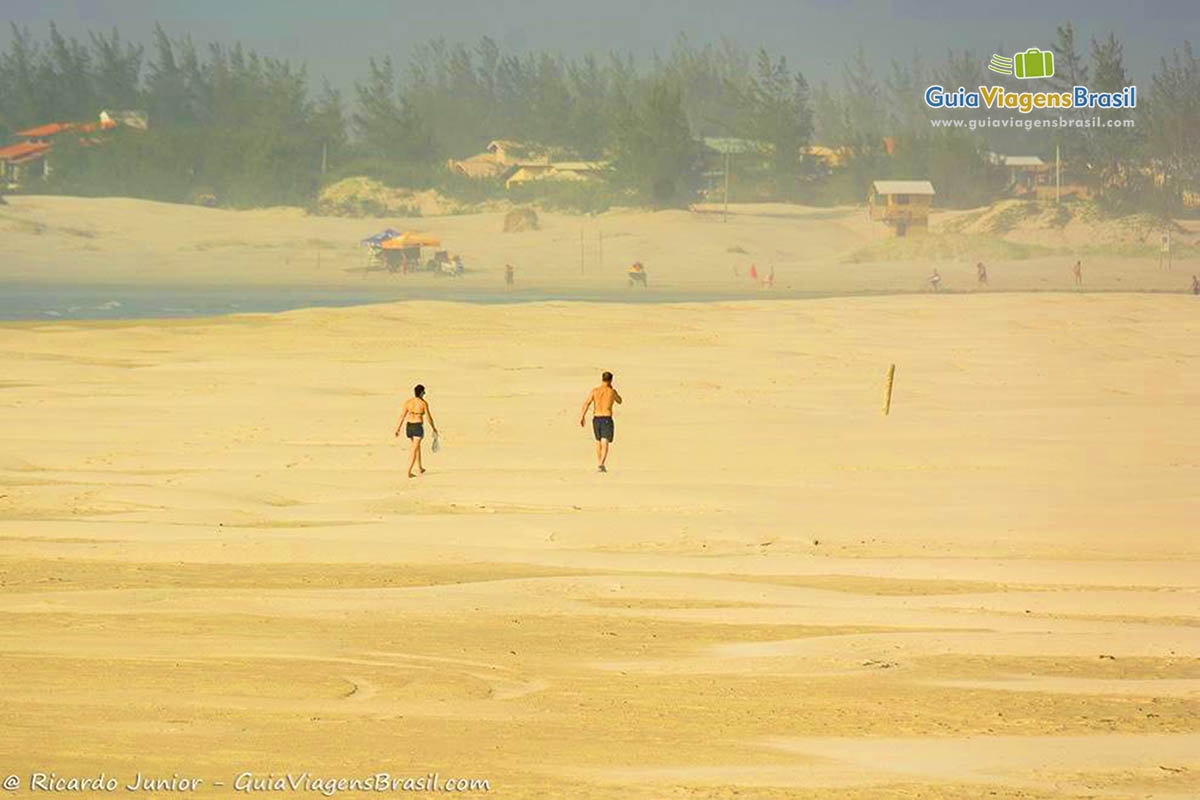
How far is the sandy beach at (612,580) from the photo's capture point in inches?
344

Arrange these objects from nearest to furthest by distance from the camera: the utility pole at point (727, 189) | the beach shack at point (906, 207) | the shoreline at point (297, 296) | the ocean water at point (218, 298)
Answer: the ocean water at point (218, 298) < the shoreline at point (297, 296) < the beach shack at point (906, 207) < the utility pole at point (727, 189)

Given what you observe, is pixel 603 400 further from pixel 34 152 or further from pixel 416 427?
pixel 34 152

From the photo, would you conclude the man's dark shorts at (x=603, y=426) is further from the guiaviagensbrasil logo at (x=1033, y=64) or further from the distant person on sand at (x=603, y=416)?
the guiaviagensbrasil logo at (x=1033, y=64)

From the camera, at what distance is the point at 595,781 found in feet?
26.8

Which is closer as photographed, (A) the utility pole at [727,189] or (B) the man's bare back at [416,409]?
(B) the man's bare back at [416,409]

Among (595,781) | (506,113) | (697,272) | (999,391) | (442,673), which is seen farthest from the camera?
(506,113)

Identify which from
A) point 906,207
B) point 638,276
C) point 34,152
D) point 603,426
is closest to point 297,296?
point 638,276

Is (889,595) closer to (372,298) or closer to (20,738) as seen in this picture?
(20,738)

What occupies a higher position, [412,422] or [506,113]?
[506,113]

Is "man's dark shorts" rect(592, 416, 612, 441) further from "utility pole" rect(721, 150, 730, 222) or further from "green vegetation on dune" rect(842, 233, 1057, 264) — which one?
"utility pole" rect(721, 150, 730, 222)

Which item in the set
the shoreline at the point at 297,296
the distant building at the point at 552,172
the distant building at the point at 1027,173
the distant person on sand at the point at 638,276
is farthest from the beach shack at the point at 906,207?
the distant building at the point at 1027,173

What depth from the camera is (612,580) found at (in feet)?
46.6

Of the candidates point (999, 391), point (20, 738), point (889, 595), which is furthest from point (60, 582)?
point (999, 391)

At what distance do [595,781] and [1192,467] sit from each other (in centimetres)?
1489
